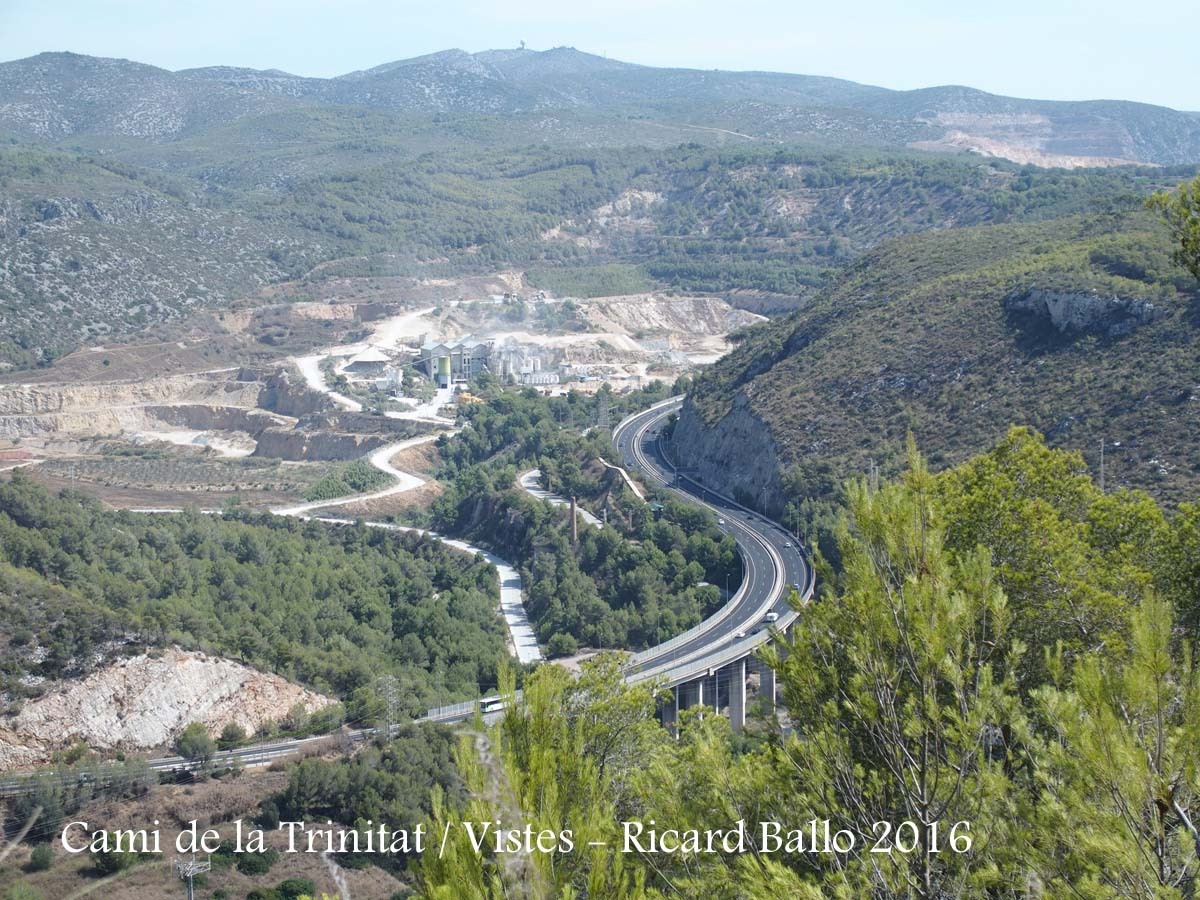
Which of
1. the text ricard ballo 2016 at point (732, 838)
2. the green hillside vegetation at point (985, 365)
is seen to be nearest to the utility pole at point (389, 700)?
the green hillside vegetation at point (985, 365)

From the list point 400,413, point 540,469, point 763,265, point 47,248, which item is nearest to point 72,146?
point 47,248

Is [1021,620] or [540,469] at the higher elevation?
[1021,620]

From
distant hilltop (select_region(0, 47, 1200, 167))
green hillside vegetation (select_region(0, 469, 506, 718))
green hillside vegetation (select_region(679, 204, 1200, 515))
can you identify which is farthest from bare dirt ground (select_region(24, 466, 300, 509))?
distant hilltop (select_region(0, 47, 1200, 167))

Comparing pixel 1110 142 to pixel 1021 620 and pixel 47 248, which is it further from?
pixel 1021 620

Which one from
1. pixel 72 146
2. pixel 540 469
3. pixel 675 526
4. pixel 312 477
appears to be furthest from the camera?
pixel 72 146

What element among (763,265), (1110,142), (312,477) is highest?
(1110,142)

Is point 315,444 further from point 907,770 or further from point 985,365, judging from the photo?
point 907,770
